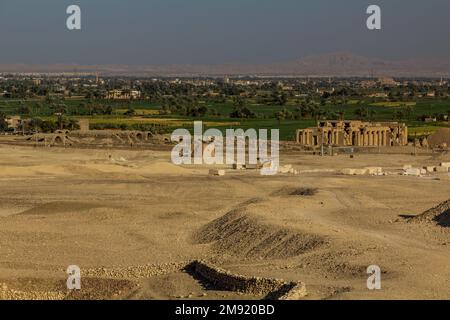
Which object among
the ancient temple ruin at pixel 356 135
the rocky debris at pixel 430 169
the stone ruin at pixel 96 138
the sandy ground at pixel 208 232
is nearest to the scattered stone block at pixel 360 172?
the sandy ground at pixel 208 232

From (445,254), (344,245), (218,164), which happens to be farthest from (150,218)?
(218,164)

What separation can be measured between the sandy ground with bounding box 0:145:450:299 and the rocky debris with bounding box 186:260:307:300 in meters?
0.32

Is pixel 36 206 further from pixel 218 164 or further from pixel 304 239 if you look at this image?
pixel 218 164

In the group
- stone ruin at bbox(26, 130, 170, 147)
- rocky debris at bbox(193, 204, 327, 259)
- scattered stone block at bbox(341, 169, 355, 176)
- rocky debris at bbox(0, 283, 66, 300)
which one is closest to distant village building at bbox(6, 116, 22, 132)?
stone ruin at bbox(26, 130, 170, 147)

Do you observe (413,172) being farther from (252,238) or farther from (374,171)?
(252,238)

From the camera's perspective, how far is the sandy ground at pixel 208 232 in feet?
73.5

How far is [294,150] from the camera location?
67.3 metres

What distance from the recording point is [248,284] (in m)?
21.3

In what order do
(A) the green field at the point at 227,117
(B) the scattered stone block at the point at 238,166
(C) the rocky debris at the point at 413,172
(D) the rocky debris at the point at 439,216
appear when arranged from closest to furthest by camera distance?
(D) the rocky debris at the point at 439,216 → (C) the rocky debris at the point at 413,172 → (B) the scattered stone block at the point at 238,166 → (A) the green field at the point at 227,117

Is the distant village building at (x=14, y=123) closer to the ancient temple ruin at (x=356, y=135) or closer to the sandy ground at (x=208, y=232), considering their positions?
the ancient temple ruin at (x=356, y=135)

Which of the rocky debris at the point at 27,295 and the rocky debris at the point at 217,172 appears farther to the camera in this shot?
the rocky debris at the point at 217,172

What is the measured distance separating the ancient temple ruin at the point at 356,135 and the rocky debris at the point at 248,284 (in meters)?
47.5

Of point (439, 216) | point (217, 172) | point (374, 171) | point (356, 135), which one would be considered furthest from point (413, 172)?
point (356, 135)

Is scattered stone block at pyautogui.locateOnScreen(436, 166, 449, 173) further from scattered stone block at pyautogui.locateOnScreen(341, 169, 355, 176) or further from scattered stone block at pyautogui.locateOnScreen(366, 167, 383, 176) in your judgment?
scattered stone block at pyautogui.locateOnScreen(341, 169, 355, 176)
